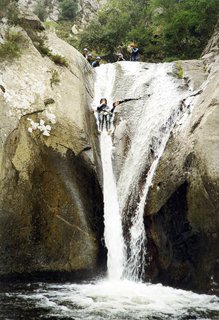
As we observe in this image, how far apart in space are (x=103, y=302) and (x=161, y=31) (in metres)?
29.6

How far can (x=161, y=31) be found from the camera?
35.7 metres

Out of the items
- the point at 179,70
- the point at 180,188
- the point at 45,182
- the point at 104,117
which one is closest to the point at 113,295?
the point at 180,188

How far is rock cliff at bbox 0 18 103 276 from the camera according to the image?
13438 millimetres

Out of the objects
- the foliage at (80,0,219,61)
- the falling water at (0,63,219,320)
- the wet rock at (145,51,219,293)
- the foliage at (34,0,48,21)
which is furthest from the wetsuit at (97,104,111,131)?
the foliage at (34,0,48,21)

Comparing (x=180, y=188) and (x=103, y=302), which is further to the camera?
(x=180, y=188)

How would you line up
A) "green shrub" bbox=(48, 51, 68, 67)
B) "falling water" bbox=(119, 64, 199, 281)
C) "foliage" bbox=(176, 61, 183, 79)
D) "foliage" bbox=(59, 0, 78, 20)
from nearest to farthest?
"falling water" bbox=(119, 64, 199, 281), "green shrub" bbox=(48, 51, 68, 67), "foliage" bbox=(176, 61, 183, 79), "foliage" bbox=(59, 0, 78, 20)

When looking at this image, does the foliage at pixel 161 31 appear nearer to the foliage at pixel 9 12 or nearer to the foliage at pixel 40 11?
the foliage at pixel 40 11

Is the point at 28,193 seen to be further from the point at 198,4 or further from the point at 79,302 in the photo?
the point at 198,4

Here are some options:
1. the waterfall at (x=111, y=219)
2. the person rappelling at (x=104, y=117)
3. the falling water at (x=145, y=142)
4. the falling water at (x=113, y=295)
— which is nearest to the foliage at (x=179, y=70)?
the falling water at (x=145, y=142)

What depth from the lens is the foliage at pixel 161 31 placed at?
94.7 feet

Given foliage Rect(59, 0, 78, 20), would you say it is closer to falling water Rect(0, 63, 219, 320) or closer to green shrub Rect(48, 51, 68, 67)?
green shrub Rect(48, 51, 68, 67)

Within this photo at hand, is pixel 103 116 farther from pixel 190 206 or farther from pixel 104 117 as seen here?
pixel 190 206

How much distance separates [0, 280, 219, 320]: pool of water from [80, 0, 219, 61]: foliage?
21.3m

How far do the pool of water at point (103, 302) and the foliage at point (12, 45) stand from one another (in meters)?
8.61
